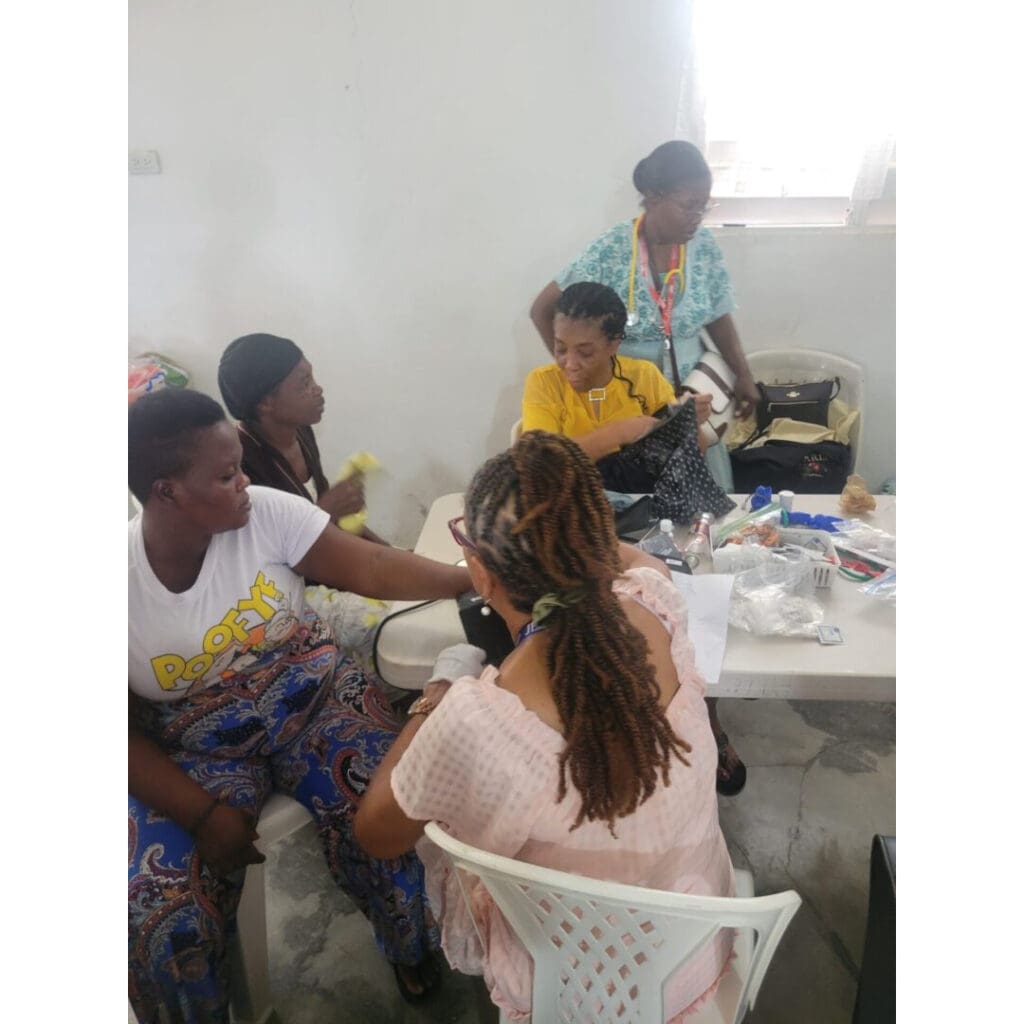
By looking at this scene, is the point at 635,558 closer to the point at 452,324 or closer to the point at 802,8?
the point at 452,324

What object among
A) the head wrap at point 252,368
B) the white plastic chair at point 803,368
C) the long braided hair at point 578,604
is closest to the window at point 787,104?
the white plastic chair at point 803,368

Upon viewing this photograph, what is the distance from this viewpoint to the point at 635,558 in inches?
39.4

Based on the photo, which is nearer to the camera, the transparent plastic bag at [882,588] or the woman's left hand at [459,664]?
the woman's left hand at [459,664]

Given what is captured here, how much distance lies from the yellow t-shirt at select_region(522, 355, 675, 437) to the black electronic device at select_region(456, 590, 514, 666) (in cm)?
38

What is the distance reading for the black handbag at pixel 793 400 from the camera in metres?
1.49

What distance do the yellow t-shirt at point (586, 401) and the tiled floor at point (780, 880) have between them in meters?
0.87

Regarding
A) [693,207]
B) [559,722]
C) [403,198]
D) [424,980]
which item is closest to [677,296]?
[693,207]

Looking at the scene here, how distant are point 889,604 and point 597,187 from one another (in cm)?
89

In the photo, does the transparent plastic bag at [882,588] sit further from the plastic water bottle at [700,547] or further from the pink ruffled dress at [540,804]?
the pink ruffled dress at [540,804]

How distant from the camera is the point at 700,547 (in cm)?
125

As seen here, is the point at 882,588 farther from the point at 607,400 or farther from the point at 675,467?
the point at 607,400
